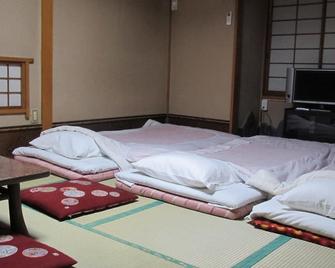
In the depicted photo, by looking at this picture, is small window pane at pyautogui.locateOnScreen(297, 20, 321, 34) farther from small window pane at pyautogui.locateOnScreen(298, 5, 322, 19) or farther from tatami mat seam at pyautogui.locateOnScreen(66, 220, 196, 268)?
tatami mat seam at pyautogui.locateOnScreen(66, 220, 196, 268)

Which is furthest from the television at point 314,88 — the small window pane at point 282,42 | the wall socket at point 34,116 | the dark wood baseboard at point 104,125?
the wall socket at point 34,116

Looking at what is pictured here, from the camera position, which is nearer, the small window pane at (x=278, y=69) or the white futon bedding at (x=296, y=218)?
the white futon bedding at (x=296, y=218)

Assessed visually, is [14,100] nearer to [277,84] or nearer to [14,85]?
[14,85]

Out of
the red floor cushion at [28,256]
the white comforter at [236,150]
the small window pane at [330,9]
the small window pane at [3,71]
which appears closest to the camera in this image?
the red floor cushion at [28,256]

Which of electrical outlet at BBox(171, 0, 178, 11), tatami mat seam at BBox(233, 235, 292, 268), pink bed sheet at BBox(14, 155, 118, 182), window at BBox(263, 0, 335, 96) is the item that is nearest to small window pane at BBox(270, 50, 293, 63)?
window at BBox(263, 0, 335, 96)

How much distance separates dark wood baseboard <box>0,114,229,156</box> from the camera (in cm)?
415

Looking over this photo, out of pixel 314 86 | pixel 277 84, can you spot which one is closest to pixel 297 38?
pixel 277 84

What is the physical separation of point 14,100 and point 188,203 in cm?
228

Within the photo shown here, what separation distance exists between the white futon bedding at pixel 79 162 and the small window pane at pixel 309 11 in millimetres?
3372

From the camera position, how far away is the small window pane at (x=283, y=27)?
5.56m

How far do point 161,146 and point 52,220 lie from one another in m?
1.65

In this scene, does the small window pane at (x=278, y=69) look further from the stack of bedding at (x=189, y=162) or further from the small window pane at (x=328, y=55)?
the stack of bedding at (x=189, y=162)

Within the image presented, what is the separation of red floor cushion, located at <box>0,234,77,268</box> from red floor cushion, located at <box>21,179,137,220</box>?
0.54 m

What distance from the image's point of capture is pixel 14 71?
411 centimetres
